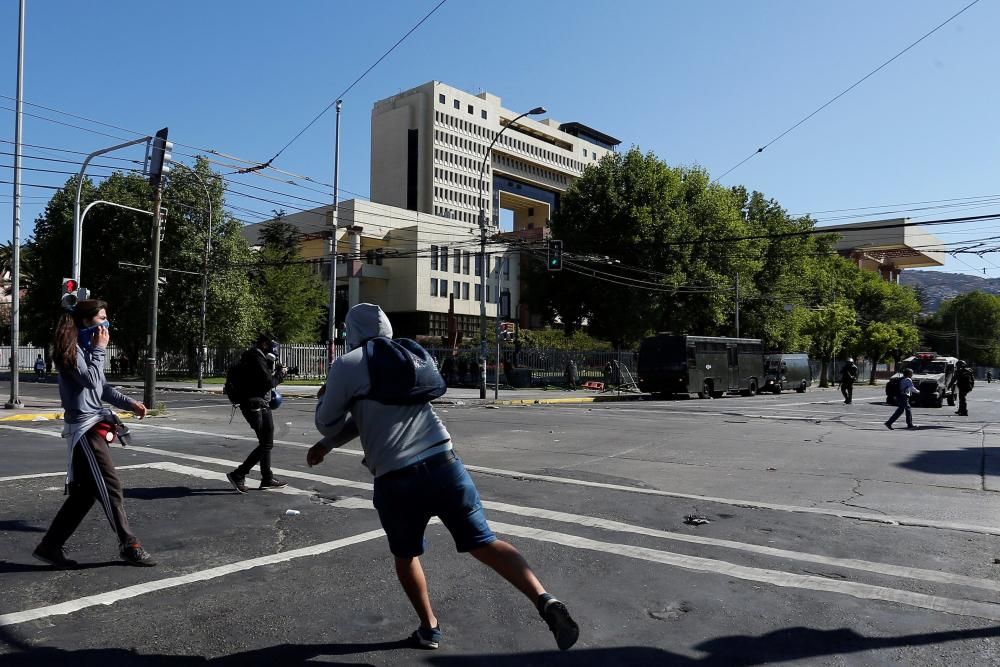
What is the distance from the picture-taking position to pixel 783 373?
150 ft

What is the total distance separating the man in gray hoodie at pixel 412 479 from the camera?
141 inches

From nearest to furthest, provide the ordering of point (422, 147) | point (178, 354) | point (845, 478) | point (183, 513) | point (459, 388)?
point (183, 513), point (845, 478), point (459, 388), point (178, 354), point (422, 147)

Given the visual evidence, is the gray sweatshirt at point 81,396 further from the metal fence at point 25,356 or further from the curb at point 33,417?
the metal fence at point 25,356

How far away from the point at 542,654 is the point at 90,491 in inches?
129

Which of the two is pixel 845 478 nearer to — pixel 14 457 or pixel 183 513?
pixel 183 513

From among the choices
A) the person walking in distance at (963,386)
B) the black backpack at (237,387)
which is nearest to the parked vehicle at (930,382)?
the person walking in distance at (963,386)

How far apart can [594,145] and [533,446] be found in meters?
129

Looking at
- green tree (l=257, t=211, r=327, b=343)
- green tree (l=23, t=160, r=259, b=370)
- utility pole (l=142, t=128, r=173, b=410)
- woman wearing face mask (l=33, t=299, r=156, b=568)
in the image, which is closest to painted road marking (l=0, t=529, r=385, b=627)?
woman wearing face mask (l=33, t=299, r=156, b=568)

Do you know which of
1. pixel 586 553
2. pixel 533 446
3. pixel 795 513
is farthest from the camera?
pixel 533 446

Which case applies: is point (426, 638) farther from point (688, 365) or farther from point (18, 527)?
point (688, 365)

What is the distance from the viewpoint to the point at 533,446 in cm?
1287

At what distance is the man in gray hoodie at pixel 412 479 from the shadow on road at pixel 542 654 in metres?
0.21

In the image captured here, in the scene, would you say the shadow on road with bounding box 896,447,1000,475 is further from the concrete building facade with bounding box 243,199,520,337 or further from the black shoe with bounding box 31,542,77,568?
the concrete building facade with bounding box 243,199,520,337

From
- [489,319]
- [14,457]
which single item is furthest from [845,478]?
[489,319]
